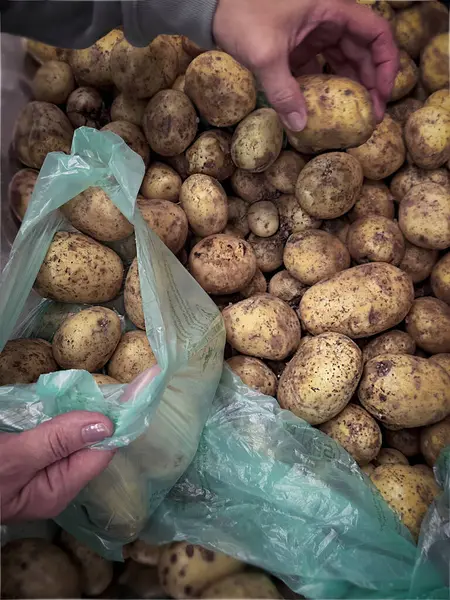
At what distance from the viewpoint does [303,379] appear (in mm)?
1277

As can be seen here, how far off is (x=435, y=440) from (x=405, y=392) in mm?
174

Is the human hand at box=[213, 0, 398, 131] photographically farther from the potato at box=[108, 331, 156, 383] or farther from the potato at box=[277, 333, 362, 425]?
the potato at box=[108, 331, 156, 383]

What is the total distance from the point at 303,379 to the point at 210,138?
2.44 feet

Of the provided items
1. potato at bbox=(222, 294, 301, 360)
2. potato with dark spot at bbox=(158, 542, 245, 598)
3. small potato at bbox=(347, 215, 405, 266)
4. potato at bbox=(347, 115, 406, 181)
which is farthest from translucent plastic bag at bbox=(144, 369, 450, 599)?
potato at bbox=(347, 115, 406, 181)

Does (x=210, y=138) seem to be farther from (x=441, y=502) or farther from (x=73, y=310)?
(x=441, y=502)

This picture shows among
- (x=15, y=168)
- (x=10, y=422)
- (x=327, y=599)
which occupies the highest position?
(x=15, y=168)

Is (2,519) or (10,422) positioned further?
(10,422)

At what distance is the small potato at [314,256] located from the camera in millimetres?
1468

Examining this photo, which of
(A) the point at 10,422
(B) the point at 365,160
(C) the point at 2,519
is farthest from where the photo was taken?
(B) the point at 365,160

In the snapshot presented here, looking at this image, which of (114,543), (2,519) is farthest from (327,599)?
Answer: (2,519)

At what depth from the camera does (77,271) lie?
1341 millimetres

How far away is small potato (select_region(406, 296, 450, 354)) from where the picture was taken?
→ 1443 millimetres

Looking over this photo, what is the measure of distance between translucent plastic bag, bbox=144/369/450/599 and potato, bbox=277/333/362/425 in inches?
1.5

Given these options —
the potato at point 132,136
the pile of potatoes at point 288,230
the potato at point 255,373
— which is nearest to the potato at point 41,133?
the pile of potatoes at point 288,230
